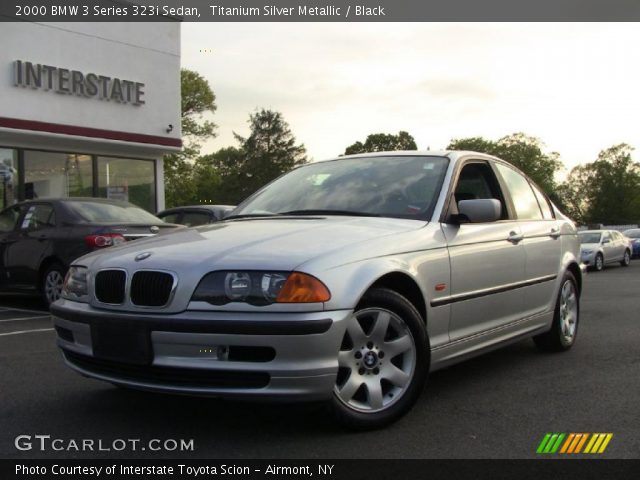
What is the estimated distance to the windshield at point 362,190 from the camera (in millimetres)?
4425

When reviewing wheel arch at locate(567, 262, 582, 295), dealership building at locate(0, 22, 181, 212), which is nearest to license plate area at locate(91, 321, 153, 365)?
wheel arch at locate(567, 262, 582, 295)

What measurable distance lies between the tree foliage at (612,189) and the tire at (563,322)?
8289 cm

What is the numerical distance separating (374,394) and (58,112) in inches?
570

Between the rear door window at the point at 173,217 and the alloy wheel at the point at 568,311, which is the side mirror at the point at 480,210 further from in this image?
the rear door window at the point at 173,217

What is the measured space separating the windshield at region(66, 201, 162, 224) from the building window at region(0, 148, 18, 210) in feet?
24.4

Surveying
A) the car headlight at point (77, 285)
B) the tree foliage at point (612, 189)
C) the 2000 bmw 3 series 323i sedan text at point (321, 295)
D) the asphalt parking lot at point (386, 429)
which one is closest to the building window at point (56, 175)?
the asphalt parking lot at point (386, 429)

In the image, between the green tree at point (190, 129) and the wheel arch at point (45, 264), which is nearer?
the wheel arch at point (45, 264)

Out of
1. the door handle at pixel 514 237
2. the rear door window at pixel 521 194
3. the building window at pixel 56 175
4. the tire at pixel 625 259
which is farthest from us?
the tire at pixel 625 259

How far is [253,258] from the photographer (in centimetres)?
338

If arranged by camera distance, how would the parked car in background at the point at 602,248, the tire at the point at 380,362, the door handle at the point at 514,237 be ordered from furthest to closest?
1. the parked car in background at the point at 602,248
2. the door handle at the point at 514,237
3. the tire at the point at 380,362

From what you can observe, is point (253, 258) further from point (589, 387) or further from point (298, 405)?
point (589, 387)

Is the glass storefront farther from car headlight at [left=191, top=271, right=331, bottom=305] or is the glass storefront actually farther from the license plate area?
car headlight at [left=191, top=271, right=331, bottom=305]

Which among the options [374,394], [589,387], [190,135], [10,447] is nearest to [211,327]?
[374,394]

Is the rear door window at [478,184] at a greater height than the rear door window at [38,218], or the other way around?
the rear door window at [478,184]
